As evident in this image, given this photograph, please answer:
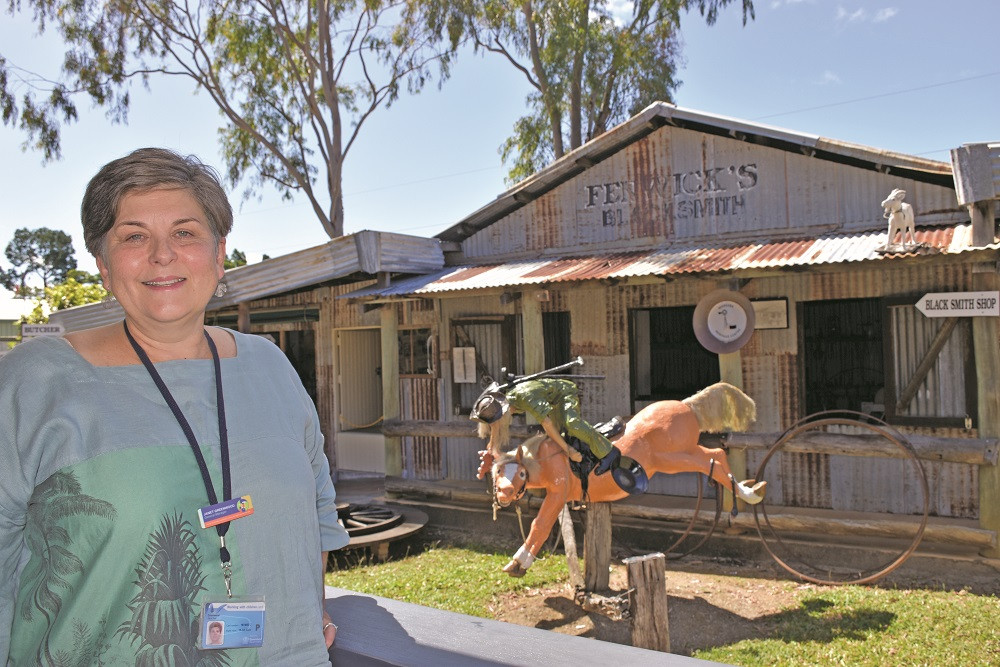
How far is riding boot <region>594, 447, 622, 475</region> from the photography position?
20.3 ft

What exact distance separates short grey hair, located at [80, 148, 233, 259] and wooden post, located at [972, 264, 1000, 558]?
23.3 feet

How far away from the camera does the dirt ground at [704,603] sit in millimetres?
5992

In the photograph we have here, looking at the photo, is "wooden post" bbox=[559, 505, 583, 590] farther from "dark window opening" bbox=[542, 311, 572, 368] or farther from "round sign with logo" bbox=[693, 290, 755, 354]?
"dark window opening" bbox=[542, 311, 572, 368]

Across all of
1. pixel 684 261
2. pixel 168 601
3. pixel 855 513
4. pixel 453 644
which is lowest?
pixel 855 513

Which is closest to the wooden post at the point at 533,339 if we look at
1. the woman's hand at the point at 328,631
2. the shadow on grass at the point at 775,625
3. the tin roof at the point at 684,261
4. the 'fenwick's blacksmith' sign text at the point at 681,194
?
the tin roof at the point at 684,261

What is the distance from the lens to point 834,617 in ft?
19.7

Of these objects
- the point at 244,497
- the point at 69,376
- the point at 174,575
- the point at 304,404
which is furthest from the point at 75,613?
→ the point at 304,404

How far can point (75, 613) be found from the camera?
1.52 meters

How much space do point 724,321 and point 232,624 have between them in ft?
22.5

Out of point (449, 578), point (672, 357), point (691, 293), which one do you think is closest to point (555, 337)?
point (691, 293)

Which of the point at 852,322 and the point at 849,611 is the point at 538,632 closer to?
the point at 849,611

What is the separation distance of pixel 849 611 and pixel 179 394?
611cm

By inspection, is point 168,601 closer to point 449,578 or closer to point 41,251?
point 449,578

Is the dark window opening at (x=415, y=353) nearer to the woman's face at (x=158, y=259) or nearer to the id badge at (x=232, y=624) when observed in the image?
the woman's face at (x=158, y=259)
